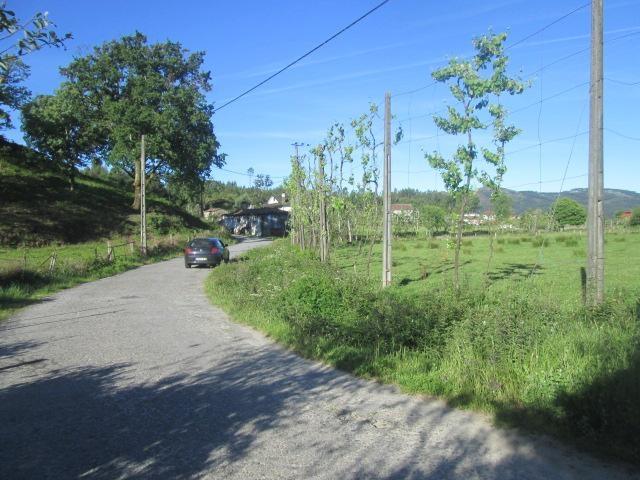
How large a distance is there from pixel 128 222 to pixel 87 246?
11080 mm

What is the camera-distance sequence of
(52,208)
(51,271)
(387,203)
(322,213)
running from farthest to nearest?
(52,208) → (322,213) → (51,271) → (387,203)

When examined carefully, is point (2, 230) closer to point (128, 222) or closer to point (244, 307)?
point (128, 222)

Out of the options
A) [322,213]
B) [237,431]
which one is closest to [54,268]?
[322,213]

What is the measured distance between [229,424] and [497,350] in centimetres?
308

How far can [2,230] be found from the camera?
1332 inches

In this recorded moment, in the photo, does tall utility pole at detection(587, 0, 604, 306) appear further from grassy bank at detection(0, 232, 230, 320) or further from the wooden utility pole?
the wooden utility pole

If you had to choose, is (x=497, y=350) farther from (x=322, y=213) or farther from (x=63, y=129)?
(x=63, y=129)

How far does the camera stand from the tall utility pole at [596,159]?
8070mm

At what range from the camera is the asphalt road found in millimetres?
3961

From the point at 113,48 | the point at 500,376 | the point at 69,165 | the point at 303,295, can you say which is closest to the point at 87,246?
the point at 69,165

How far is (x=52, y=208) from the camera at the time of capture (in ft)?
138

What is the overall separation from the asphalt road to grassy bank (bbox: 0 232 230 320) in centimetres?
670

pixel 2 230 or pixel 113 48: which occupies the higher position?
pixel 113 48

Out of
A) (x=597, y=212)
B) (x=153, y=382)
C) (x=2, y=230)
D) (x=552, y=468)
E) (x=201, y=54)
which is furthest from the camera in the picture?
(x=201, y=54)
